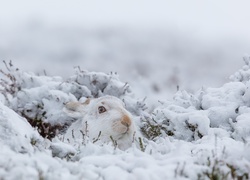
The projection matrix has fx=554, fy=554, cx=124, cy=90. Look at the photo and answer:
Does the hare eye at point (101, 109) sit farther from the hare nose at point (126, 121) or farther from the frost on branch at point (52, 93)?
the frost on branch at point (52, 93)

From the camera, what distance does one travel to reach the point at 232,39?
3997 cm

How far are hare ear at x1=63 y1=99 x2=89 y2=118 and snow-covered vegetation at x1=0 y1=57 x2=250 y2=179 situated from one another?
0.47 metres

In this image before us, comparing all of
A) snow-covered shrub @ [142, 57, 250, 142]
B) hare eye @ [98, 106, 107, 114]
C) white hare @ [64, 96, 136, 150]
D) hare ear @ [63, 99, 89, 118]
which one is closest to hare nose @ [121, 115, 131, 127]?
white hare @ [64, 96, 136, 150]

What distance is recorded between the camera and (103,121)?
7.87 m

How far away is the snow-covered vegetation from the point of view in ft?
15.0

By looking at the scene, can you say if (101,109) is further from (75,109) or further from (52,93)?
(52,93)

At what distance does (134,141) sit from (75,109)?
68.5 inches

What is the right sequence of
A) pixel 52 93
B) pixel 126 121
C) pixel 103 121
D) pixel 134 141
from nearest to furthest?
pixel 134 141 < pixel 126 121 < pixel 103 121 < pixel 52 93

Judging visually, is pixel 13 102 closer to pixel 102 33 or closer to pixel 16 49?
pixel 16 49

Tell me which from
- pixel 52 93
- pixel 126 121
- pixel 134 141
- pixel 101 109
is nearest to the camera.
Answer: pixel 134 141

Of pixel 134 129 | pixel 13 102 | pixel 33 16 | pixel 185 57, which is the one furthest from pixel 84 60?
pixel 134 129

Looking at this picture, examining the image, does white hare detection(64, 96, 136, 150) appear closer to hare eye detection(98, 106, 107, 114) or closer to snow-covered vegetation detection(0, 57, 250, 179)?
hare eye detection(98, 106, 107, 114)

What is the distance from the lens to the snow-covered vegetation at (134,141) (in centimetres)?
456

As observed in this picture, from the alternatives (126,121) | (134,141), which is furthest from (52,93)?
(134,141)
